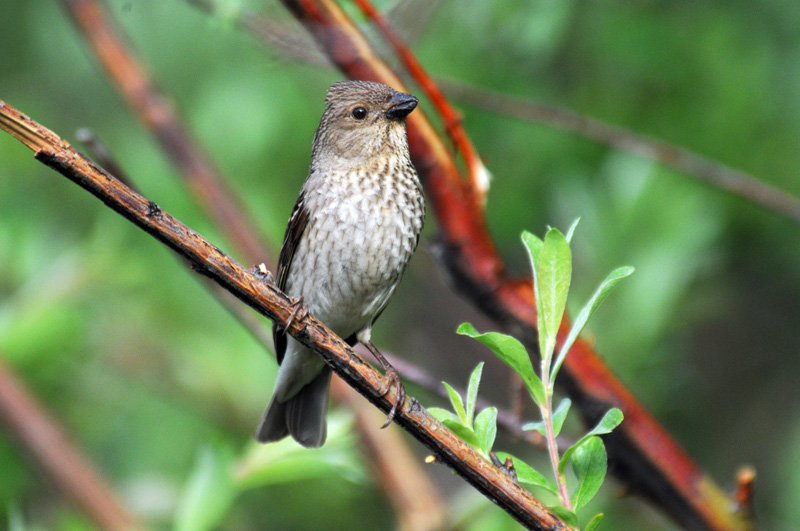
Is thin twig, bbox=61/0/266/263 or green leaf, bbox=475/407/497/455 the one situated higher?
thin twig, bbox=61/0/266/263

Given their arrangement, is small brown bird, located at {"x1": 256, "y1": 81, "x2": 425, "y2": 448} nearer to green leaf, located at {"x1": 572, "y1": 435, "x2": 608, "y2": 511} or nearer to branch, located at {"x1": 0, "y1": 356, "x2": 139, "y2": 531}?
branch, located at {"x1": 0, "y1": 356, "x2": 139, "y2": 531}

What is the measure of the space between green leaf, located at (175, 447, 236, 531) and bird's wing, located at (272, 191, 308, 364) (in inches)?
26.5

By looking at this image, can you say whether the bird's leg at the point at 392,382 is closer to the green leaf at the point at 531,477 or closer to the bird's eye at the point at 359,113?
the green leaf at the point at 531,477

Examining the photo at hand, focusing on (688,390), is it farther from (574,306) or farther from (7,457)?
(7,457)

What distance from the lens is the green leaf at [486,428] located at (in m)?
2.00

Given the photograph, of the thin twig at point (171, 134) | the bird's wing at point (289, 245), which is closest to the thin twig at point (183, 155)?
the thin twig at point (171, 134)

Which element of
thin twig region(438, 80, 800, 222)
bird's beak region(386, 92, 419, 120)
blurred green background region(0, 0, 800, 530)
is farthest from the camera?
blurred green background region(0, 0, 800, 530)

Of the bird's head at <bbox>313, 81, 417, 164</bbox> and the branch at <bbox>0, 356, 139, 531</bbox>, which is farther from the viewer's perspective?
the branch at <bbox>0, 356, 139, 531</bbox>

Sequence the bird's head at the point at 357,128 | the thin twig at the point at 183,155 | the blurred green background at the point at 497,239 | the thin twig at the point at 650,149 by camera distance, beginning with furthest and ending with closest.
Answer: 1. the blurred green background at the point at 497,239
2. the thin twig at the point at 183,155
3. the thin twig at the point at 650,149
4. the bird's head at the point at 357,128

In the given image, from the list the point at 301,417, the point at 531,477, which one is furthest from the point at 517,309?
the point at 301,417

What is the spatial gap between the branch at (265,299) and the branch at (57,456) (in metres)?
1.66

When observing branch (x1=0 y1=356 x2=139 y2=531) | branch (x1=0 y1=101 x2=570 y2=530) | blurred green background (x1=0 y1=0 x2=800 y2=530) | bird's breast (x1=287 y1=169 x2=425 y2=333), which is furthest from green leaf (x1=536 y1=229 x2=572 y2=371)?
branch (x1=0 y1=356 x2=139 y2=531)

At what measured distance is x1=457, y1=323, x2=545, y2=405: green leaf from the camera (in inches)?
74.3

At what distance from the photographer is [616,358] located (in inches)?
162
